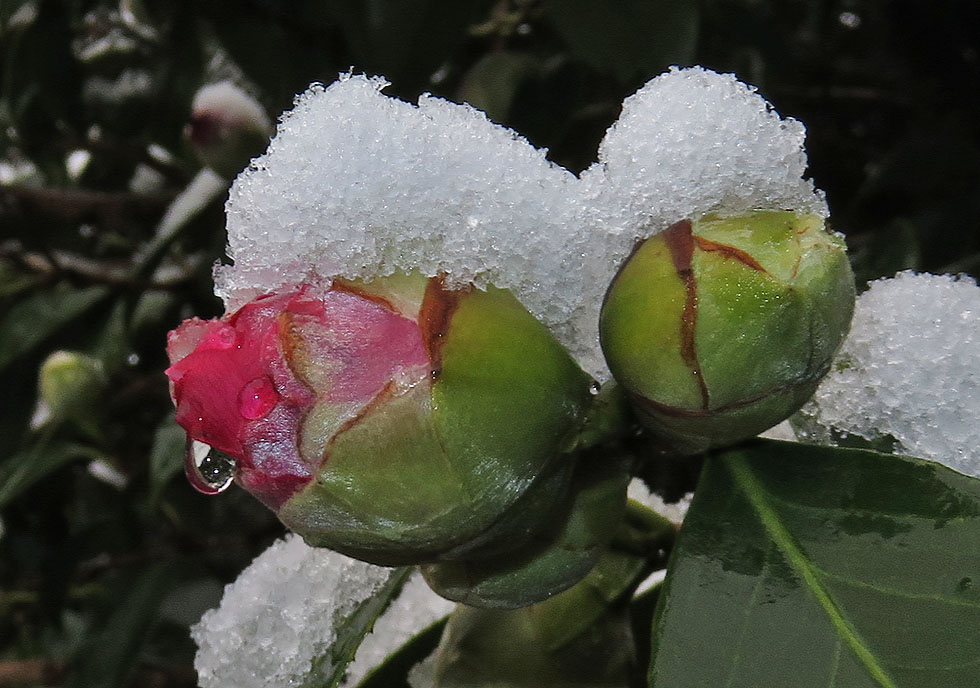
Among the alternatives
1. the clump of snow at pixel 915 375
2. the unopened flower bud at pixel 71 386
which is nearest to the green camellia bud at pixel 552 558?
the clump of snow at pixel 915 375

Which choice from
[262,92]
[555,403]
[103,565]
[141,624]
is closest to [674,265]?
[555,403]

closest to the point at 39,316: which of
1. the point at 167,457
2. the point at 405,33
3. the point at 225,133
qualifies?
the point at 167,457

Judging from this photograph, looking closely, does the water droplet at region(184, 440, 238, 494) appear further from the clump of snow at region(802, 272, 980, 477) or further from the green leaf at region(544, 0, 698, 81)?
the green leaf at region(544, 0, 698, 81)

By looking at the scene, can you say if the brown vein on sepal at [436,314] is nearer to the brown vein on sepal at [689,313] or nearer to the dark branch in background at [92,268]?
the brown vein on sepal at [689,313]

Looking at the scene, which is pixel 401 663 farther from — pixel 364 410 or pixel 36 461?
pixel 36 461

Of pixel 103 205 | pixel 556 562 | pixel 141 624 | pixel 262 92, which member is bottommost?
pixel 141 624

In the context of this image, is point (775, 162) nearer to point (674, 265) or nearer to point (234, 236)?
point (674, 265)
